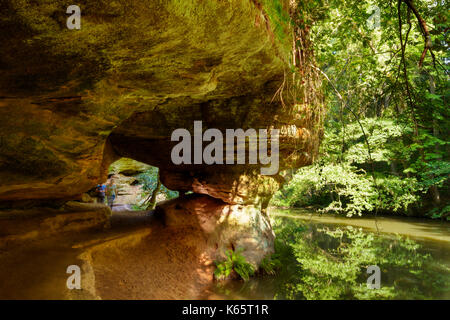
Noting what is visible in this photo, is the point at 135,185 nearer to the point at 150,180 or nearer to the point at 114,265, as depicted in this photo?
the point at 150,180

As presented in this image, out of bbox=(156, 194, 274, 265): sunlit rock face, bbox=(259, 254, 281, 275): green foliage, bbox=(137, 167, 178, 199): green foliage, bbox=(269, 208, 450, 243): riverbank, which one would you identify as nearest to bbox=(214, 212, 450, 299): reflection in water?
bbox=(259, 254, 281, 275): green foliage

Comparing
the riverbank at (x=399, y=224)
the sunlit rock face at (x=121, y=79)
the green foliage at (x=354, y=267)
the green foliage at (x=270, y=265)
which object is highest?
the sunlit rock face at (x=121, y=79)

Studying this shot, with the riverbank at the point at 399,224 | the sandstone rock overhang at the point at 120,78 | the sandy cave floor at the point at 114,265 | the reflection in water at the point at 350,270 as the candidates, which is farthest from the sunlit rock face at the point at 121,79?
the riverbank at the point at 399,224

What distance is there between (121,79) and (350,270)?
24.8 feet

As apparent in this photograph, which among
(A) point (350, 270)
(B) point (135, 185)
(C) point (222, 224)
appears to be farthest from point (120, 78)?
(B) point (135, 185)

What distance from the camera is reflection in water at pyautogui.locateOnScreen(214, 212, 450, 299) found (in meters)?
5.74

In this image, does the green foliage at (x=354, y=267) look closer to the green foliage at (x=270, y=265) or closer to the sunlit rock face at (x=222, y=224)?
the green foliage at (x=270, y=265)

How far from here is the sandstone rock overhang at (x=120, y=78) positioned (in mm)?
2551

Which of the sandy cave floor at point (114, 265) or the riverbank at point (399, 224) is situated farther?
the riverbank at point (399, 224)

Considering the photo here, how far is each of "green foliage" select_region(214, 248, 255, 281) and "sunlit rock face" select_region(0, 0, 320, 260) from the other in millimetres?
3221

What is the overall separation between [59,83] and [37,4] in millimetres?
1421

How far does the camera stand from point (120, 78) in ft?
12.1

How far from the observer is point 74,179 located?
18.8 ft

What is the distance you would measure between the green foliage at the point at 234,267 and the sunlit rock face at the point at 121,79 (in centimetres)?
322
